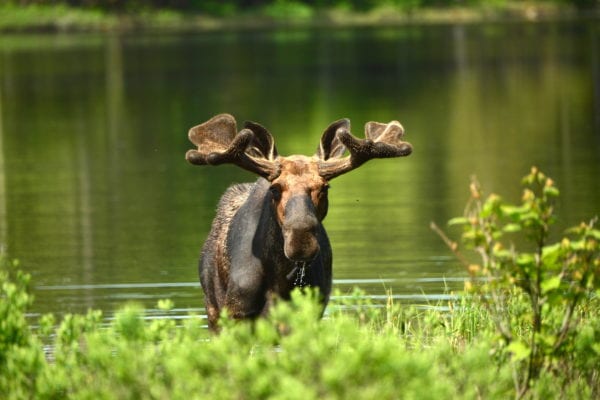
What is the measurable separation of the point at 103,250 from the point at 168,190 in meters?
5.47

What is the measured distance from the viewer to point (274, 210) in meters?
9.42

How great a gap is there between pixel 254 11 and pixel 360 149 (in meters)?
110

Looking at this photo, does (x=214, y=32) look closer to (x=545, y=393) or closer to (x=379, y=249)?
(x=379, y=249)

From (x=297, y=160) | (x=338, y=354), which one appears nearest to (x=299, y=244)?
(x=297, y=160)

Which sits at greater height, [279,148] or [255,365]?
[255,365]

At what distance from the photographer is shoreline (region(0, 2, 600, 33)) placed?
105 m

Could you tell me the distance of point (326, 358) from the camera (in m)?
6.86

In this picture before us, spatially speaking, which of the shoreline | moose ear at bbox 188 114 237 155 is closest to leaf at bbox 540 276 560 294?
moose ear at bbox 188 114 237 155

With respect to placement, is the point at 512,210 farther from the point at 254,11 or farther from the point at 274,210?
the point at 254,11

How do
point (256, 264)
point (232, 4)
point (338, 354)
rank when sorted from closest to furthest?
point (338, 354) → point (256, 264) → point (232, 4)

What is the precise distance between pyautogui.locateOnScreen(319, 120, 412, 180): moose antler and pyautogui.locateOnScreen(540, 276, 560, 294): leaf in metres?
1.81

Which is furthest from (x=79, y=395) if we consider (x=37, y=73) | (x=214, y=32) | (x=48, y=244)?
(x=214, y=32)

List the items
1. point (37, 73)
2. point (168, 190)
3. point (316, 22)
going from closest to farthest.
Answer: point (168, 190) < point (37, 73) < point (316, 22)

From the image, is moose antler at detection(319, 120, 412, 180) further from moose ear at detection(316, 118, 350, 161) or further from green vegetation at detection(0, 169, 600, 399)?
green vegetation at detection(0, 169, 600, 399)
